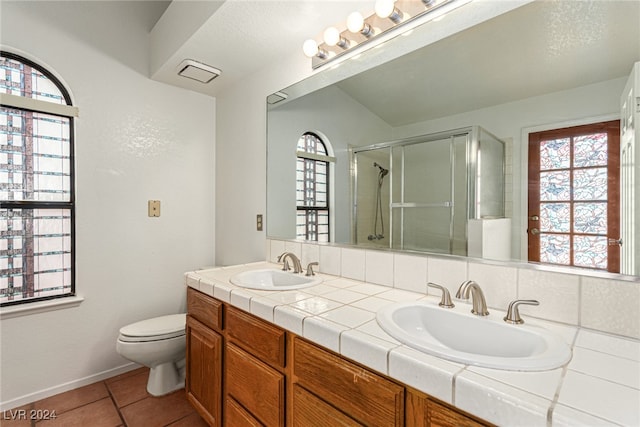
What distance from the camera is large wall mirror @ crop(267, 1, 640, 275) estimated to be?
931 mm

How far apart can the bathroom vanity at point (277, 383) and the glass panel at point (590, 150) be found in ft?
2.75

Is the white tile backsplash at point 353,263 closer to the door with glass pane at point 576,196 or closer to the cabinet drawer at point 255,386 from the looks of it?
the cabinet drawer at point 255,386

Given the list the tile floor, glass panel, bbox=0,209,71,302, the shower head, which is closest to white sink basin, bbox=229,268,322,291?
the shower head

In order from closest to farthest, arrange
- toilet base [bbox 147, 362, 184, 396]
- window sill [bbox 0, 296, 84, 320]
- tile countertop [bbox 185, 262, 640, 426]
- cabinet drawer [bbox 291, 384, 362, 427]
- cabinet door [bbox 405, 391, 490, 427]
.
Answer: tile countertop [bbox 185, 262, 640, 426] < cabinet door [bbox 405, 391, 490, 427] < cabinet drawer [bbox 291, 384, 362, 427] < window sill [bbox 0, 296, 84, 320] < toilet base [bbox 147, 362, 184, 396]

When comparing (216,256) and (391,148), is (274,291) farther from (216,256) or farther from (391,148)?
(216,256)

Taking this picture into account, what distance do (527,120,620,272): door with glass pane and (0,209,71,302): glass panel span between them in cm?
264

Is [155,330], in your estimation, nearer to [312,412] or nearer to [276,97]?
[312,412]

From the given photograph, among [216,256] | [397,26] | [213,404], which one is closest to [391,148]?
[397,26]

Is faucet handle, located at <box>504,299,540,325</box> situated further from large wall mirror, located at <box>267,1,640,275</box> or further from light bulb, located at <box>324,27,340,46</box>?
light bulb, located at <box>324,27,340,46</box>

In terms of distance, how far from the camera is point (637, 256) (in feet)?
2.81

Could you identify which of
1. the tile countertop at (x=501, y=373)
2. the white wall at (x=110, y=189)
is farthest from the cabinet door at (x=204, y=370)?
the white wall at (x=110, y=189)

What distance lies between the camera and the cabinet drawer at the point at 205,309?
4.72 feet

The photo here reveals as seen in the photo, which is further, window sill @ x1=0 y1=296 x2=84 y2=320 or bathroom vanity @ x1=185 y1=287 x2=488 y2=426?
window sill @ x1=0 y1=296 x2=84 y2=320

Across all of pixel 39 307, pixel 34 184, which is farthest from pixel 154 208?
pixel 39 307
